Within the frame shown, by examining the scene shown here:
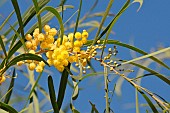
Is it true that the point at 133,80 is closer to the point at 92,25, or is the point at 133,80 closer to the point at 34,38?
the point at 34,38

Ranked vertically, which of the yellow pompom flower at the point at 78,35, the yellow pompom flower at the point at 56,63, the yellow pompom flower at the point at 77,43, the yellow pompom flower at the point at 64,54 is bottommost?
the yellow pompom flower at the point at 56,63

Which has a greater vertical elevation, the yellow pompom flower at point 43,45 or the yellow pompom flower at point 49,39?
the yellow pompom flower at point 49,39

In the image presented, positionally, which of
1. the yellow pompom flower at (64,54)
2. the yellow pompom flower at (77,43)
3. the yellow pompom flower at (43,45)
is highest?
the yellow pompom flower at (77,43)

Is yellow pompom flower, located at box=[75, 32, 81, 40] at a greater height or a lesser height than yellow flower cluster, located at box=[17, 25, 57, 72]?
greater

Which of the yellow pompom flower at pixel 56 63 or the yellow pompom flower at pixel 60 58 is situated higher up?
the yellow pompom flower at pixel 60 58

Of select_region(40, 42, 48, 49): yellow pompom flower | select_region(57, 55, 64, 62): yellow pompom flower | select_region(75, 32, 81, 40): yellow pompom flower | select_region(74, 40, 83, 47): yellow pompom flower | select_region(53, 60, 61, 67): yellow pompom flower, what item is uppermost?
select_region(75, 32, 81, 40): yellow pompom flower

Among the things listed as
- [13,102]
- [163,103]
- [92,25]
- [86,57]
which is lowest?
[163,103]

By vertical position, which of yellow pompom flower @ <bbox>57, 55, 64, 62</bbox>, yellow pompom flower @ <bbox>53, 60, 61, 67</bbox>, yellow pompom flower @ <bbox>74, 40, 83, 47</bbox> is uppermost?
yellow pompom flower @ <bbox>74, 40, 83, 47</bbox>

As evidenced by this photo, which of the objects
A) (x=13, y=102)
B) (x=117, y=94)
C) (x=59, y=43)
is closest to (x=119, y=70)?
(x=59, y=43)
